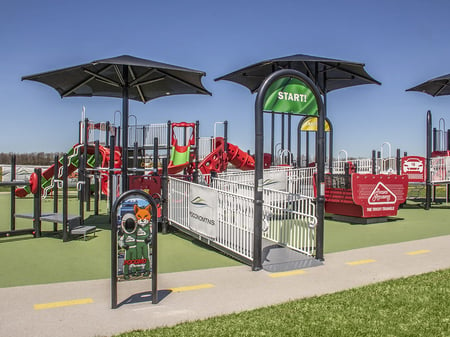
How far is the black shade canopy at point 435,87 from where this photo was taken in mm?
19169

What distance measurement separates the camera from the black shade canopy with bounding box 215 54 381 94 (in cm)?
1597

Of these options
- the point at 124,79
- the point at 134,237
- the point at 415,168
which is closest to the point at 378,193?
the point at 415,168

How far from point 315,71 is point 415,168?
251 inches

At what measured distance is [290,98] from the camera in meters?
7.57

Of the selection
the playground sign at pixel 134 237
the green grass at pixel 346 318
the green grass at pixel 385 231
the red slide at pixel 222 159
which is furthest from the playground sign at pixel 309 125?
the playground sign at pixel 134 237

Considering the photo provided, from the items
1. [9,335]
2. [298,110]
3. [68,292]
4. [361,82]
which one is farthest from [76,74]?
[361,82]

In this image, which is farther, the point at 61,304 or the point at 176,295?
the point at 176,295

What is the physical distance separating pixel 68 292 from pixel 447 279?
17.2 ft

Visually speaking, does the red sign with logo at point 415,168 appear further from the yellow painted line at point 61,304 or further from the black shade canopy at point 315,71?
the yellow painted line at point 61,304

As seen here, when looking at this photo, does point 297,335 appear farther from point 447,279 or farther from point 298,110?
point 298,110

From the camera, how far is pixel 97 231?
11.0 meters

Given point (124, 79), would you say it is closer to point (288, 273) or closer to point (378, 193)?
point (288, 273)

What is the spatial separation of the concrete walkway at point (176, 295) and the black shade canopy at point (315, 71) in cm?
983

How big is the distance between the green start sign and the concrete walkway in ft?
8.99
